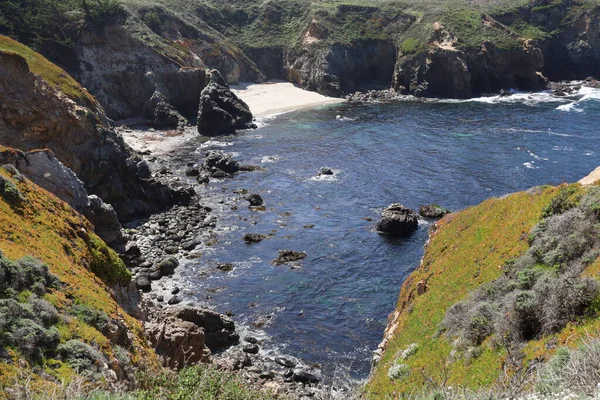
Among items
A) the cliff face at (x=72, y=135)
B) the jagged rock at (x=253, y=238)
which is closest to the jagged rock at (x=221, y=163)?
the cliff face at (x=72, y=135)

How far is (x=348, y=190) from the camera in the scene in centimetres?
5972

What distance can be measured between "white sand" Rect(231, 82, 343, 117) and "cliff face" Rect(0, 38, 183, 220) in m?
44.2

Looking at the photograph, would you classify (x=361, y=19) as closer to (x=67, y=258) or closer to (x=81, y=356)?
(x=67, y=258)

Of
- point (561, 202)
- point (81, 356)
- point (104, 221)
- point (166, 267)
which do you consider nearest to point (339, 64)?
point (166, 267)

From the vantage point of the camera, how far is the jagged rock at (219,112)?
82.7 m

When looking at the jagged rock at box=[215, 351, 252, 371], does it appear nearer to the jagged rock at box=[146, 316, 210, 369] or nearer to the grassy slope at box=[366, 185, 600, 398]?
the jagged rock at box=[146, 316, 210, 369]

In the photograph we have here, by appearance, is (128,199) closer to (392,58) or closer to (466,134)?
(466,134)

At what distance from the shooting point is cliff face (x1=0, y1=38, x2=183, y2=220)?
44000 mm

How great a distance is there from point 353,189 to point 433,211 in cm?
1105

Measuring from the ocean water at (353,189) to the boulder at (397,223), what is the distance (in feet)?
3.12

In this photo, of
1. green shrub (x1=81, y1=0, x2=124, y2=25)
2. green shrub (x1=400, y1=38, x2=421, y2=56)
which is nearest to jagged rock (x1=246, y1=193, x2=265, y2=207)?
green shrub (x1=81, y1=0, x2=124, y2=25)

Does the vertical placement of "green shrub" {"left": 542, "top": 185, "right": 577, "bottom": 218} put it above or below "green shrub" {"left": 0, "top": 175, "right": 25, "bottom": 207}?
below

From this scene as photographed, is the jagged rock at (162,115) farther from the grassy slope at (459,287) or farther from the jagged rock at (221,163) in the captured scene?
the grassy slope at (459,287)

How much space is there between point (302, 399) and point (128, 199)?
32.1 metres
